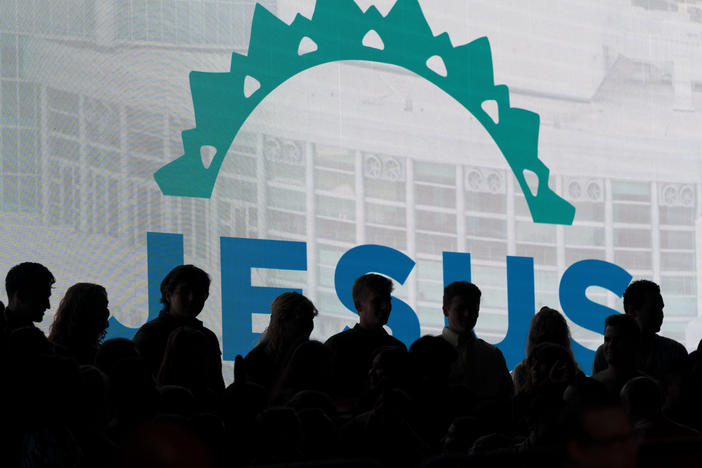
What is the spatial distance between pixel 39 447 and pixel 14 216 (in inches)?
83.8

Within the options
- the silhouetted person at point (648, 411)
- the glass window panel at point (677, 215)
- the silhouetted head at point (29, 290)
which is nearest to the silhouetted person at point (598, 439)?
the silhouetted person at point (648, 411)

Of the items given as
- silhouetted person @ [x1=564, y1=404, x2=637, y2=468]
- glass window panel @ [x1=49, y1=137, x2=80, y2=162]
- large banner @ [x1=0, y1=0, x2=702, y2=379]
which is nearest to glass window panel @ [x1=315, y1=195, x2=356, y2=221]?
large banner @ [x1=0, y1=0, x2=702, y2=379]

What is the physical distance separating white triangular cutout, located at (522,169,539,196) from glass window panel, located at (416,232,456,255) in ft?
1.77

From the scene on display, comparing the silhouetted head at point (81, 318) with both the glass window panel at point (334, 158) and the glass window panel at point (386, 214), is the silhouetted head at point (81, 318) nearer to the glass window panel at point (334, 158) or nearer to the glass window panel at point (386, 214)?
the glass window panel at point (334, 158)

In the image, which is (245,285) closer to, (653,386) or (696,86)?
(653,386)

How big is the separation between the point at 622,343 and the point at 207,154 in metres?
2.14

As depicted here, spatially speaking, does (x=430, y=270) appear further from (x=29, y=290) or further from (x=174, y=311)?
(x=29, y=290)

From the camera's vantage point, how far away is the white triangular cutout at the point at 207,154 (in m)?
4.75

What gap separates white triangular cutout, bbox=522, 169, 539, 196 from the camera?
5.50 m

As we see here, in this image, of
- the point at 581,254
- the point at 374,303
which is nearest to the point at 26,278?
the point at 374,303

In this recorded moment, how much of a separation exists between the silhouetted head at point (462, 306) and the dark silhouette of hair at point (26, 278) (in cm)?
145

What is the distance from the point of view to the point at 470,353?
383 cm

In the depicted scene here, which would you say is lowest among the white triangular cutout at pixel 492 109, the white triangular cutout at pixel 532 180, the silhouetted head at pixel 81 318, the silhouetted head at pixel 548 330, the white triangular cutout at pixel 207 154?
the silhouetted head at pixel 548 330

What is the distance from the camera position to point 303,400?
A: 2.99 meters
